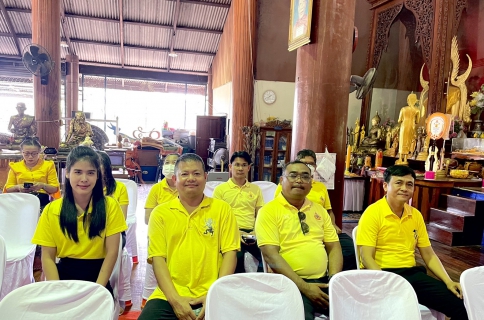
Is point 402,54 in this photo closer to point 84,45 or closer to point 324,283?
point 324,283

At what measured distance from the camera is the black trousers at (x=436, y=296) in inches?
72.1

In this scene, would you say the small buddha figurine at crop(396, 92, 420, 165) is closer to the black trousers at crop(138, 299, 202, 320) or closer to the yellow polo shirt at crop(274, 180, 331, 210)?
the yellow polo shirt at crop(274, 180, 331, 210)

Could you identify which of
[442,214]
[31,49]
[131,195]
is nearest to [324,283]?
[131,195]

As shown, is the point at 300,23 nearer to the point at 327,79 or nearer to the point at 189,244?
the point at 327,79

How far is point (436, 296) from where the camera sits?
6.16 ft

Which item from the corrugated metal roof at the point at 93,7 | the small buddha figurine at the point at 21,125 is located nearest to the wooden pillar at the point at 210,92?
the corrugated metal roof at the point at 93,7

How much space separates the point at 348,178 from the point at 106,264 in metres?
5.27

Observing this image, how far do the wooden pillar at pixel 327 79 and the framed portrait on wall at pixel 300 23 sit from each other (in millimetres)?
80

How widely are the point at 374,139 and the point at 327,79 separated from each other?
4.82 metres

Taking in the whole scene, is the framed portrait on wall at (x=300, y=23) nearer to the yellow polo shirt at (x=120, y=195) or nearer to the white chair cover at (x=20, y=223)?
the yellow polo shirt at (x=120, y=195)

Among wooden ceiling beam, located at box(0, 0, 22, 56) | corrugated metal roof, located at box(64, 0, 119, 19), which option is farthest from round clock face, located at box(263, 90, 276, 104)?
wooden ceiling beam, located at box(0, 0, 22, 56)

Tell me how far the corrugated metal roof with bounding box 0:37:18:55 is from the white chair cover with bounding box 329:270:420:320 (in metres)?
12.4

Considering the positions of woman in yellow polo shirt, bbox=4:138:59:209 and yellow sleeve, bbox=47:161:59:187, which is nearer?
woman in yellow polo shirt, bbox=4:138:59:209

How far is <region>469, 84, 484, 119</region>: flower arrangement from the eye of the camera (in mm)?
6336
